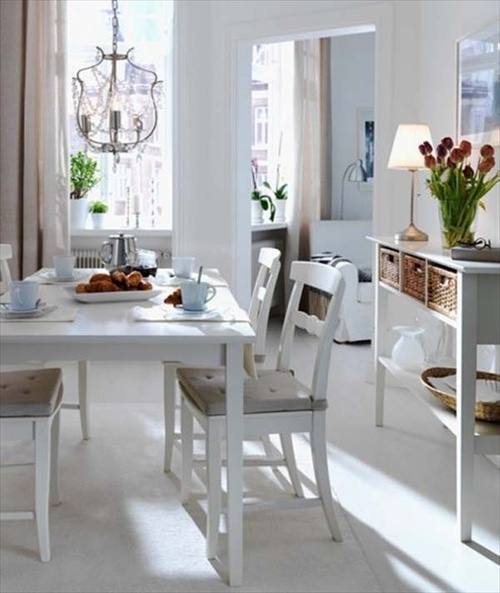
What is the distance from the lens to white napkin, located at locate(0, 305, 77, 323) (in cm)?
260

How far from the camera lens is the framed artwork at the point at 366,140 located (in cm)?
751

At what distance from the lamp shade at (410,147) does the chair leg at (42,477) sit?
2231 mm

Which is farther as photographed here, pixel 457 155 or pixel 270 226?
pixel 270 226

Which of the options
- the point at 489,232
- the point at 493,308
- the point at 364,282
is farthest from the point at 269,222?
the point at 493,308

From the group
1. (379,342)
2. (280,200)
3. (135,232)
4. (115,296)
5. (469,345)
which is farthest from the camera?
(280,200)

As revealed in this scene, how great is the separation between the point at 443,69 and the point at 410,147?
58cm

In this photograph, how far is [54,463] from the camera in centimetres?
311

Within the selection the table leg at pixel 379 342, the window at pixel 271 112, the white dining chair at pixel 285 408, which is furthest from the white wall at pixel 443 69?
the window at pixel 271 112

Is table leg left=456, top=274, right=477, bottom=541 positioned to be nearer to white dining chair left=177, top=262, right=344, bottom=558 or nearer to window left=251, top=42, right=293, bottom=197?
white dining chair left=177, top=262, right=344, bottom=558

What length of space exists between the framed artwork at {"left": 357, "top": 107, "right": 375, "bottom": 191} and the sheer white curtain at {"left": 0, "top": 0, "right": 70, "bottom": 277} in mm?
2835

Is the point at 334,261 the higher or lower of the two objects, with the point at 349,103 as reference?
lower

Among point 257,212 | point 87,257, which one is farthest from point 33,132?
point 257,212

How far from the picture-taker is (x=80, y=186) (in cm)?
606

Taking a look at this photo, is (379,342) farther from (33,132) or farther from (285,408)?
(33,132)
